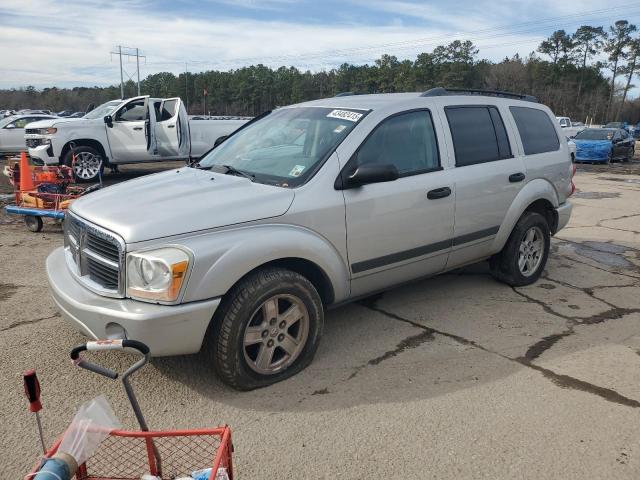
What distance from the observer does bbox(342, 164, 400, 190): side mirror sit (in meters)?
3.53

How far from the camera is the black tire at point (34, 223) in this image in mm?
7469

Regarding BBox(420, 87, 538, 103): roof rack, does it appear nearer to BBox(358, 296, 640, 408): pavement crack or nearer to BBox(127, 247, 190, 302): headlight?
BBox(358, 296, 640, 408): pavement crack

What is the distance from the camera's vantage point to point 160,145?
12938mm

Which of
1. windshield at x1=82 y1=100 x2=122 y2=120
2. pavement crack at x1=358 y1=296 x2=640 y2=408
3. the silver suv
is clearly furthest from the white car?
pavement crack at x1=358 y1=296 x2=640 y2=408

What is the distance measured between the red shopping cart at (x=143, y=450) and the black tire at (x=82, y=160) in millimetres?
10262

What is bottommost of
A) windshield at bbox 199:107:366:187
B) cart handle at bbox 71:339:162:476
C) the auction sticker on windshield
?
cart handle at bbox 71:339:162:476

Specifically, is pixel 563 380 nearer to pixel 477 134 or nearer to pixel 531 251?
pixel 531 251

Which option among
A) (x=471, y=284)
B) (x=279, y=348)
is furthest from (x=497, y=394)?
(x=471, y=284)

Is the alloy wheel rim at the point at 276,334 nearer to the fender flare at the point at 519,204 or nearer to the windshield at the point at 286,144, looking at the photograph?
the windshield at the point at 286,144

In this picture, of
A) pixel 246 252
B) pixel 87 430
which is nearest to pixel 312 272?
pixel 246 252

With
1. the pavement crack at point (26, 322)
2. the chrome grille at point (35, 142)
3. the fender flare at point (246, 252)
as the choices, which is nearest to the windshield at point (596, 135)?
the chrome grille at point (35, 142)

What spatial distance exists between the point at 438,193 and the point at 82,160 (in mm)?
10107

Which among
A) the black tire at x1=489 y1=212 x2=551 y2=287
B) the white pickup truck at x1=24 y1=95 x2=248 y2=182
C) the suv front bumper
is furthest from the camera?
the white pickup truck at x1=24 y1=95 x2=248 y2=182

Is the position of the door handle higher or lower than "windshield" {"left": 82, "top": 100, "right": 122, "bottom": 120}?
lower
